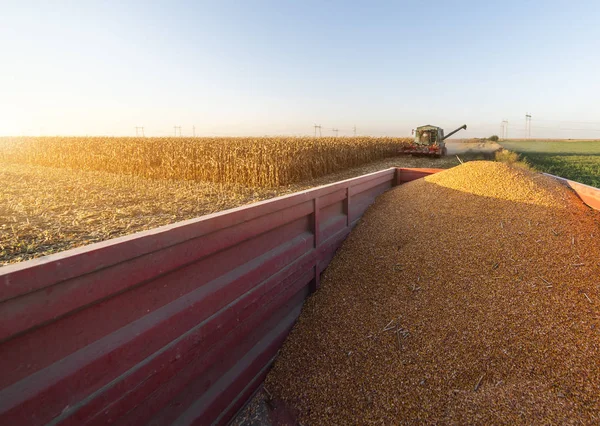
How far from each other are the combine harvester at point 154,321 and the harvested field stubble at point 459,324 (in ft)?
1.29

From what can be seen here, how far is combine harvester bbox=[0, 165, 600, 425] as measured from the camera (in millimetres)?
1046

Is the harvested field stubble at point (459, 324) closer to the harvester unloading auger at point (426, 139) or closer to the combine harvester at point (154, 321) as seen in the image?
the combine harvester at point (154, 321)

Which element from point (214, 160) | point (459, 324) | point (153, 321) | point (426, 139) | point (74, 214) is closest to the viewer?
point (153, 321)

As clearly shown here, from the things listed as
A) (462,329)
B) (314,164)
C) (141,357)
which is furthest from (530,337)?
(314,164)

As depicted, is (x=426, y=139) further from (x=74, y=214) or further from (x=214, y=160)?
(x=74, y=214)

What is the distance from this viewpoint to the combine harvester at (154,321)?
1.05 meters

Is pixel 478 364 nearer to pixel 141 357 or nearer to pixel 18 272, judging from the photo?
pixel 141 357

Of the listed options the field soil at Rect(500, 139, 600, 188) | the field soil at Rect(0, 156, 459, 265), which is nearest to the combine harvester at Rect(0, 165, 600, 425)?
the field soil at Rect(0, 156, 459, 265)

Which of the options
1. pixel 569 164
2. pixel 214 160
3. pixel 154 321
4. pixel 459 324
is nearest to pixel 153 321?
pixel 154 321

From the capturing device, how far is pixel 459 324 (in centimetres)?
218

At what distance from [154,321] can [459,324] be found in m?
1.82

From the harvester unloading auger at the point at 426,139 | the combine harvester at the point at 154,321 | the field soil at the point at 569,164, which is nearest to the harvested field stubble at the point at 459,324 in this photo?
the combine harvester at the point at 154,321

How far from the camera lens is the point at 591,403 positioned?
169 cm

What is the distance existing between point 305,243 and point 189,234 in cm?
118
